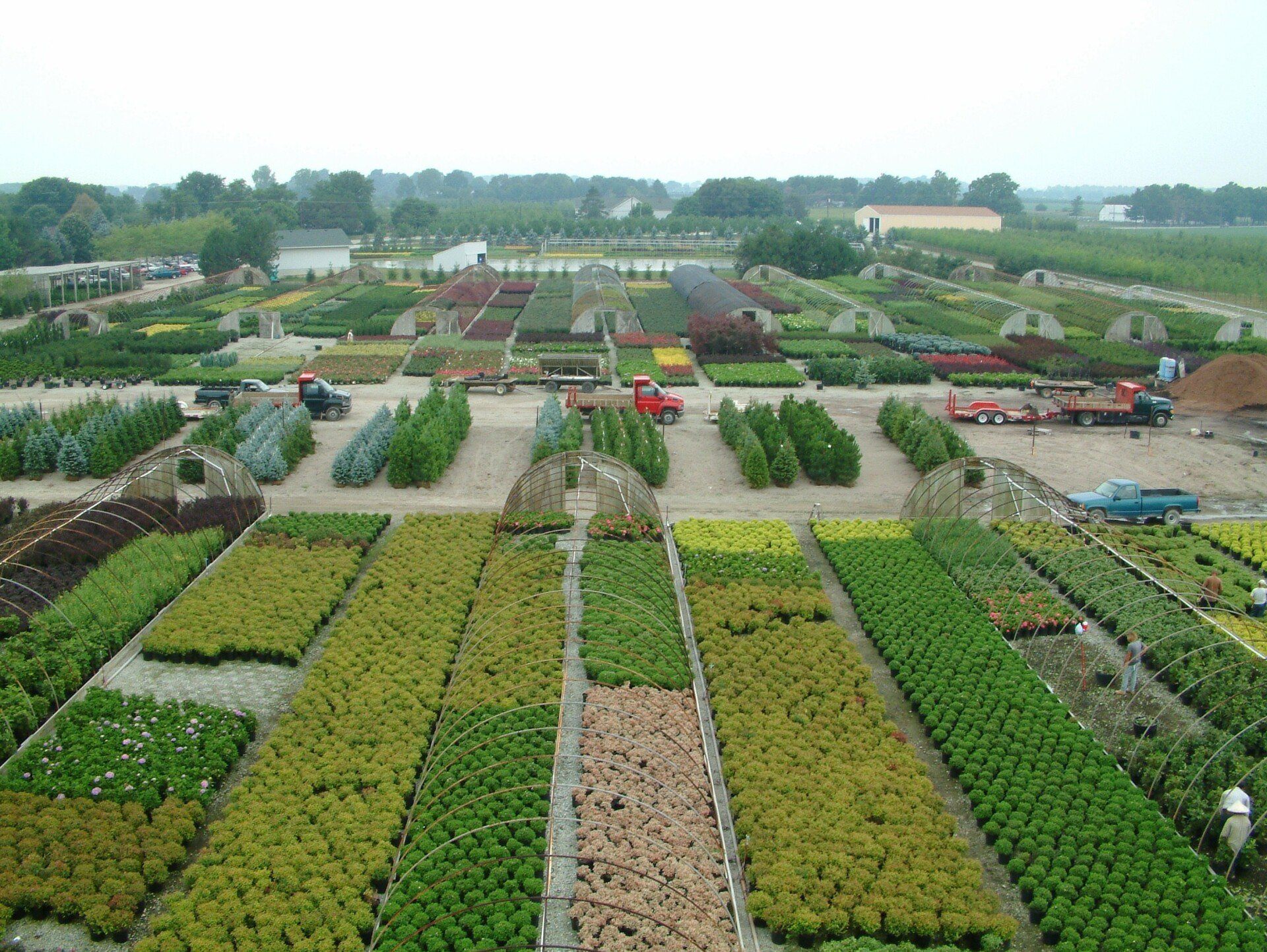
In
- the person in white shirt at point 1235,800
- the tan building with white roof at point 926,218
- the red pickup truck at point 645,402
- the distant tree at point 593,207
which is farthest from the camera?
the distant tree at point 593,207

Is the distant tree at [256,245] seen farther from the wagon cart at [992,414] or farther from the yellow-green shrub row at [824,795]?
the yellow-green shrub row at [824,795]

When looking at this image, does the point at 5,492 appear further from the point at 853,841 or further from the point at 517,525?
the point at 853,841

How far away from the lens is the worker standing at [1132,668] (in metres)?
17.8

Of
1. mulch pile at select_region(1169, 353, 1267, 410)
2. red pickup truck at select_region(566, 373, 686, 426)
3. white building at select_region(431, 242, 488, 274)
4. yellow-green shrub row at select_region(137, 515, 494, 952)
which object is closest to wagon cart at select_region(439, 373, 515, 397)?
red pickup truck at select_region(566, 373, 686, 426)

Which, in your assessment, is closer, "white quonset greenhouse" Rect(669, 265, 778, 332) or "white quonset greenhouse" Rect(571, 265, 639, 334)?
"white quonset greenhouse" Rect(571, 265, 639, 334)

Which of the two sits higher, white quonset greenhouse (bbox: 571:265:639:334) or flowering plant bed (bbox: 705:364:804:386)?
white quonset greenhouse (bbox: 571:265:639:334)

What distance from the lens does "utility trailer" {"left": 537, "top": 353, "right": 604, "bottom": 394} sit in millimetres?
41312

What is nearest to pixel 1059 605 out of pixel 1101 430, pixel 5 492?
pixel 1101 430

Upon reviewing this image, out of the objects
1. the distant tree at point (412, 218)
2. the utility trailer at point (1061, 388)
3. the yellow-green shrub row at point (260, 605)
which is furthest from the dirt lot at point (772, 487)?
the distant tree at point (412, 218)

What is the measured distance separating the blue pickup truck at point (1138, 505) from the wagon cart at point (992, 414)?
10075 mm

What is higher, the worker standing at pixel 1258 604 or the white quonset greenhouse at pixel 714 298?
the white quonset greenhouse at pixel 714 298

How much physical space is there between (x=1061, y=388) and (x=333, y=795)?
34.3 metres

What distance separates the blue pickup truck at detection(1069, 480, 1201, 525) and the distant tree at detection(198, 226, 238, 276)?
68103mm

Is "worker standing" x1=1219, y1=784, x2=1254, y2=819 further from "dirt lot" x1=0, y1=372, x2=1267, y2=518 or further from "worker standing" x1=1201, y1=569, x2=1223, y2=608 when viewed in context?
"dirt lot" x1=0, y1=372, x2=1267, y2=518
